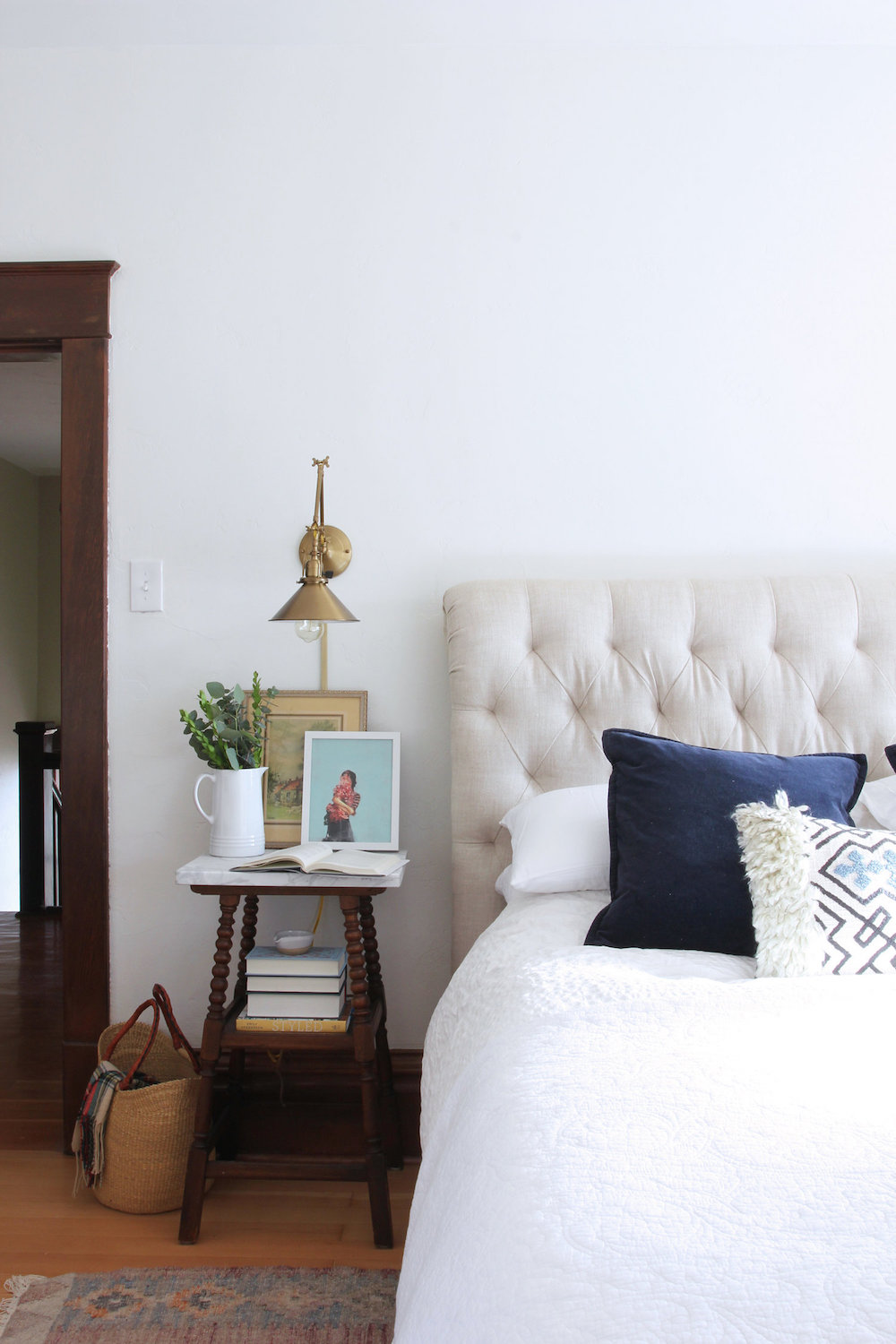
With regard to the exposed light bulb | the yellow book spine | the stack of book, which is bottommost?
the yellow book spine

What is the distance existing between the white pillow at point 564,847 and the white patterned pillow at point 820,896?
34 centimetres

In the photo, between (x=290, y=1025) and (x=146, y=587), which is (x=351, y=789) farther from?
(x=146, y=587)

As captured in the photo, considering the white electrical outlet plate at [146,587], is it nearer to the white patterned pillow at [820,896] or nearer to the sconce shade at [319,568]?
the sconce shade at [319,568]

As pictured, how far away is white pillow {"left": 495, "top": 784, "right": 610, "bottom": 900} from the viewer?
1.70 metres

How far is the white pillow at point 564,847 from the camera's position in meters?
1.70

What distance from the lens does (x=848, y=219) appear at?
6.99ft

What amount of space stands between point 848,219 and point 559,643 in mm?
1216

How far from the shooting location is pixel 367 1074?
A: 172 cm

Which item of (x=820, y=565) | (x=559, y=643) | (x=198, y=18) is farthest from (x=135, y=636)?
(x=820, y=565)

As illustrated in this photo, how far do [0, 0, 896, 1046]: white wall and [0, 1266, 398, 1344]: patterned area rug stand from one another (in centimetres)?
59

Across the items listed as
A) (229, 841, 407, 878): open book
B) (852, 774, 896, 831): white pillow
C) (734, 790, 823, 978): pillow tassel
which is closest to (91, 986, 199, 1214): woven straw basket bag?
(229, 841, 407, 878): open book

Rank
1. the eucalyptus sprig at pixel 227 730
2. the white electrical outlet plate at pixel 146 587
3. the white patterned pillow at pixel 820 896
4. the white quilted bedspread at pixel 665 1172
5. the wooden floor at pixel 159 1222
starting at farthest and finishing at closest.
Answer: the white electrical outlet plate at pixel 146 587 < the eucalyptus sprig at pixel 227 730 < the wooden floor at pixel 159 1222 < the white patterned pillow at pixel 820 896 < the white quilted bedspread at pixel 665 1172

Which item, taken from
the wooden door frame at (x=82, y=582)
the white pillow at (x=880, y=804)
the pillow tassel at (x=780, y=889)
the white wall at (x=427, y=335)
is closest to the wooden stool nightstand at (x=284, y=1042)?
the white wall at (x=427, y=335)

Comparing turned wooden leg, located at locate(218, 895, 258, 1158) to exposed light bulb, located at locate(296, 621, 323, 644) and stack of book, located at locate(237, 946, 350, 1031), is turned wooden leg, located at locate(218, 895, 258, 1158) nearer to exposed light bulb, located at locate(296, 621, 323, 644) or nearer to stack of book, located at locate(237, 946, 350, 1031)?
stack of book, located at locate(237, 946, 350, 1031)
